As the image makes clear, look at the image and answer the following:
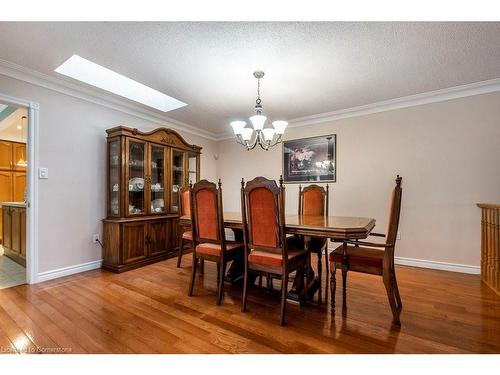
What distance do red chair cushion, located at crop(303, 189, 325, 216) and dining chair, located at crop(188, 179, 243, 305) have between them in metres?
1.18

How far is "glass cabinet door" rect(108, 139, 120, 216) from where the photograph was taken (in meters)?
3.01

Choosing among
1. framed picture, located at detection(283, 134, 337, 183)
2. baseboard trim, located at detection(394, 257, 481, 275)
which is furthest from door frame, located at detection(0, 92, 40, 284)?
baseboard trim, located at detection(394, 257, 481, 275)

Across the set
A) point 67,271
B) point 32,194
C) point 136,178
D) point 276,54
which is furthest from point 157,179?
point 276,54

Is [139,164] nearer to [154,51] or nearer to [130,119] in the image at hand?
[130,119]

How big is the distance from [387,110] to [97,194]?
408 cm

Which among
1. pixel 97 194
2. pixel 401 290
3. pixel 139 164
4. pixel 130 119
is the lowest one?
pixel 401 290

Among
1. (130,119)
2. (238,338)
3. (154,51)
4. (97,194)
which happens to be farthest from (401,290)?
(130,119)

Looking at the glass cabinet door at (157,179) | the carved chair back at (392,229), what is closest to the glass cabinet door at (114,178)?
the glass cabinet door at (157,179)

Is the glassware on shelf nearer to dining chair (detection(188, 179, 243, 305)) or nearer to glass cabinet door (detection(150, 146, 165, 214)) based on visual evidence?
glass cabinet door (detection(150, 146, 165, 214))

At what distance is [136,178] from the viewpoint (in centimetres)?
323

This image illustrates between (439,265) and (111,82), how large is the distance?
474 centimetres

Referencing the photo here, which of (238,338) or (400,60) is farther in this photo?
(400,60)
